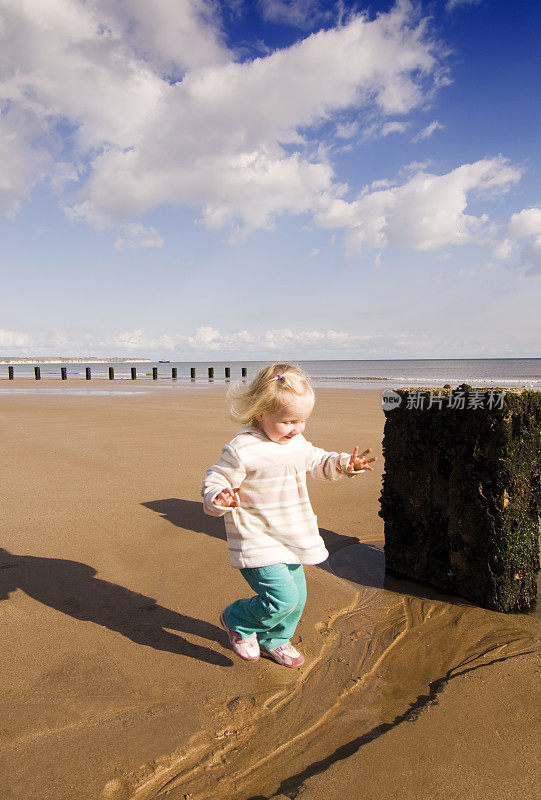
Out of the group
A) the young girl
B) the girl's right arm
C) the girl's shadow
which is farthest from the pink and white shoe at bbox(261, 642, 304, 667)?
the girl's right arm

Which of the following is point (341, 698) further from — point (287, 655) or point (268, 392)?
point (268, 392)

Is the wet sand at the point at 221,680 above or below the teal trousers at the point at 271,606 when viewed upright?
below

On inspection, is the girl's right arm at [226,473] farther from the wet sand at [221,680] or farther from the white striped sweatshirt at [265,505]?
the wet sand at [221,680]

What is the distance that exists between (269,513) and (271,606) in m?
0.50

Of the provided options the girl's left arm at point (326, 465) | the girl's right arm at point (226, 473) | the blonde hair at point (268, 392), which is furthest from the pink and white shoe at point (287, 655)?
the blonde hair at point (268, 392)

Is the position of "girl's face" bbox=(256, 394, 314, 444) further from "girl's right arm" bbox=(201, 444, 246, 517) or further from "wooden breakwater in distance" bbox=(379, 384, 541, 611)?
"wooden breakwater in distance" bbox=(379, 384, 541, 611)

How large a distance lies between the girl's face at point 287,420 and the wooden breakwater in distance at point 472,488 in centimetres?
110

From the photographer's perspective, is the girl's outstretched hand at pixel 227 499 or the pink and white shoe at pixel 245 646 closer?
the girl's outstretched hand at pixel 227 499

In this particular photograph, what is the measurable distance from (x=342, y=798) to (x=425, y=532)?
2.17m

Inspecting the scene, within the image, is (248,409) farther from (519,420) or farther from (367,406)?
(367,406)

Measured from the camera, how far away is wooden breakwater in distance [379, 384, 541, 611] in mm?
3221

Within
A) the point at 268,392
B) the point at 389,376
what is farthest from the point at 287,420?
the point at 389,376

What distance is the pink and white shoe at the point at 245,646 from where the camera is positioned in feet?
9.39

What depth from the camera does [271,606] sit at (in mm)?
2758
